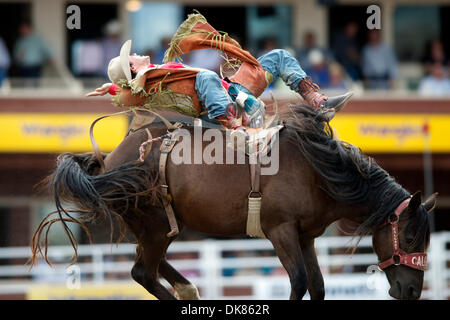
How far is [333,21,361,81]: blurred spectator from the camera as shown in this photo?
12.9 m

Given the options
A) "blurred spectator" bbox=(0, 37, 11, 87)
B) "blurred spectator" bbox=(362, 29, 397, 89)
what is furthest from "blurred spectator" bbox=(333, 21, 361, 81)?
"blurred spectator" bbox=(0, 37, 11, 87)

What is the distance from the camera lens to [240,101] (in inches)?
187

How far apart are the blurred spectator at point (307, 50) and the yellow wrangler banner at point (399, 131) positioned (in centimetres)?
107

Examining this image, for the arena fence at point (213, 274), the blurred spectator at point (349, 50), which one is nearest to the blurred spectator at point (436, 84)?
the blurred spectator at point (349, 50)

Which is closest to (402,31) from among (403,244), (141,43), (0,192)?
(141,43)

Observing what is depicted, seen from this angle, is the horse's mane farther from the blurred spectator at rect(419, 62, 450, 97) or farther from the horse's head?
the blurred spectator at rect(419, 62, 450, 97)

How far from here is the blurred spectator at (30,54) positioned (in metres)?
11.8

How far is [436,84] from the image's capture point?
12.4 metres

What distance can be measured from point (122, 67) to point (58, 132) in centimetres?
693

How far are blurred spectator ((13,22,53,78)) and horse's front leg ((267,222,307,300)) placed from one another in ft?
26.5

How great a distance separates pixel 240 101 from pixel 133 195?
0.88m

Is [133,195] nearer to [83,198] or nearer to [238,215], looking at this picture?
[83,198]

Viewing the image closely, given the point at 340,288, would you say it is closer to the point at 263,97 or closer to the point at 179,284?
the point at 263,97

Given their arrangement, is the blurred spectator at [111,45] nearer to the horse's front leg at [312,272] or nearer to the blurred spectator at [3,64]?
the blurred spectator at [3,64]
